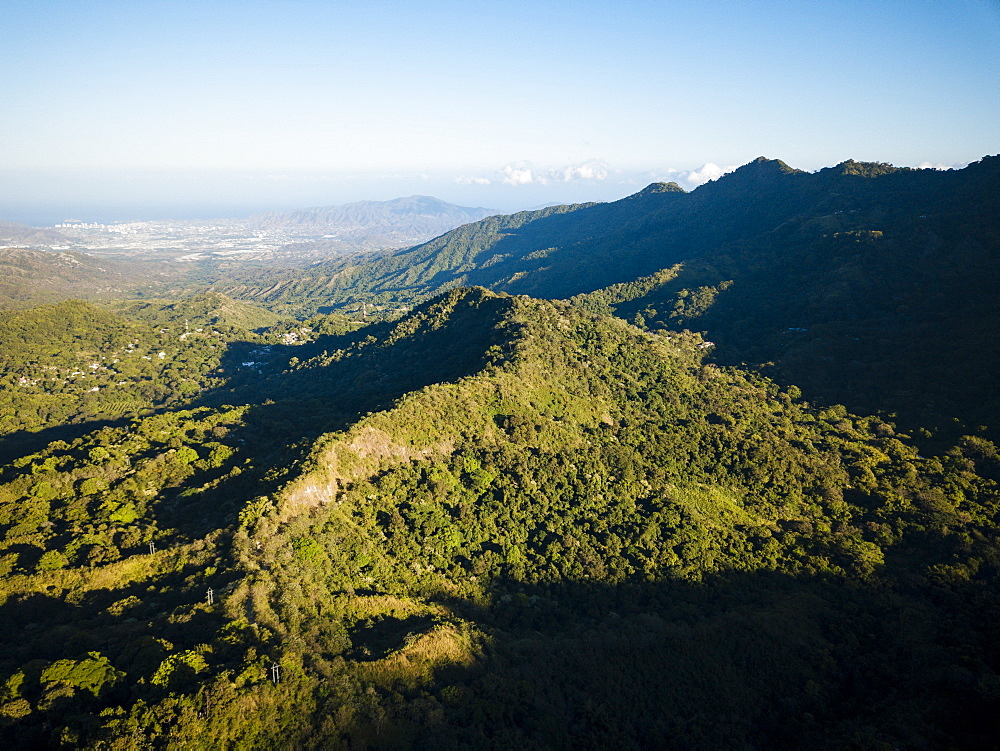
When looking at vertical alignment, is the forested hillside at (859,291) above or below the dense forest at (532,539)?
above

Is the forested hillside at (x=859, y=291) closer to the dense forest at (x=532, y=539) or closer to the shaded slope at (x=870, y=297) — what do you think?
the shaded slope at (x=870, y=297)

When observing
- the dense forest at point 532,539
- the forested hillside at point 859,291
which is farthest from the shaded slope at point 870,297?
the dense forest at point 532,539

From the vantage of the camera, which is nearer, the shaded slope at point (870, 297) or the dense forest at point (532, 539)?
the dense forest at point (532, 539)

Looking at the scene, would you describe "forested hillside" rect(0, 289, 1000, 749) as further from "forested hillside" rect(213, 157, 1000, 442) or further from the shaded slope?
"forested hillside" rect(213, 157, 1000, 442)

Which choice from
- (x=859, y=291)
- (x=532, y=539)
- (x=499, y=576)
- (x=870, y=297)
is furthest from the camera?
(x=859, y=291)

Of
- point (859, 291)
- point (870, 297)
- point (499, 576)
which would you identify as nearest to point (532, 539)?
point (499, 576)

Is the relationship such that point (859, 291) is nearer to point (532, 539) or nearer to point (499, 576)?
point (532, 539)

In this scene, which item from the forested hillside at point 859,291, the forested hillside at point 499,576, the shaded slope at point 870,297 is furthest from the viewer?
the forested hillside at point 859,291
